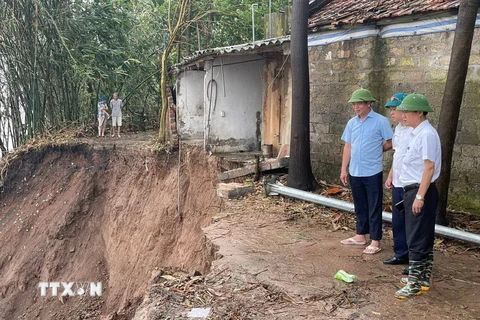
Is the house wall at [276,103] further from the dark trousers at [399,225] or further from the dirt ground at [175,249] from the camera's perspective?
the dark trousers at [399,225]

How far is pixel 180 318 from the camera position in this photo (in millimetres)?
3943

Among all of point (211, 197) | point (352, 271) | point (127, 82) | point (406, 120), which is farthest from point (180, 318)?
point (127, 82)

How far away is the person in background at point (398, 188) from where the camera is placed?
14.5 feet

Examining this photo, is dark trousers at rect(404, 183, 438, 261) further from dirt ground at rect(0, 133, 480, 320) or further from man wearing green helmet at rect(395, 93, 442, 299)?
dirt ground at rect(0, 133, 480, 320)

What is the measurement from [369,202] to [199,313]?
238 centimetres

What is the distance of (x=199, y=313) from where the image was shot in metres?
3.99

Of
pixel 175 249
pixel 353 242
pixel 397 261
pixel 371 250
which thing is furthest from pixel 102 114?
pixel 397 261

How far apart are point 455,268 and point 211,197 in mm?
5933

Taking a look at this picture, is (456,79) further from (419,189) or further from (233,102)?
(233,102)

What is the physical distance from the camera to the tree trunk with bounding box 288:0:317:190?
7.57 meters

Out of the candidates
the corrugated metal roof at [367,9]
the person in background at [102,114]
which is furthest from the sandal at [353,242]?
the person in background at [102,114]

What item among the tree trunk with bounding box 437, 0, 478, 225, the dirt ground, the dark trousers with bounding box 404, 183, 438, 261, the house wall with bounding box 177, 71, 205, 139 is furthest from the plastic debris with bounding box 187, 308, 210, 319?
the house wall with bounding box 177, 71, 205, 139

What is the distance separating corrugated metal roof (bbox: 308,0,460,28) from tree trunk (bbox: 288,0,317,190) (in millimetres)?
724

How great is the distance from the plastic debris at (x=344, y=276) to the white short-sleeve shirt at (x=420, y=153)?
104cm
